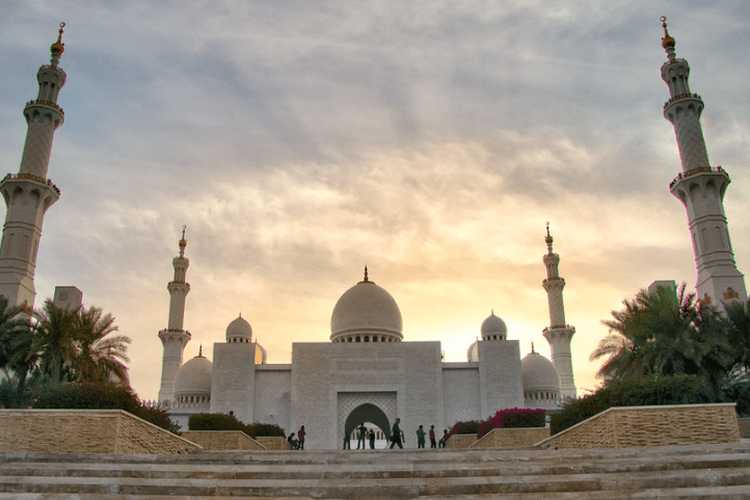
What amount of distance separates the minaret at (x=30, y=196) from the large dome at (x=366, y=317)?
46.3 ft

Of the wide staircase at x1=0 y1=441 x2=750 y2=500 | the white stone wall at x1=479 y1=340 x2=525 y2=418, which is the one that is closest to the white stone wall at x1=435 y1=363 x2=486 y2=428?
the white stone wall at x1=479 y1=340 x2=525 y2=418

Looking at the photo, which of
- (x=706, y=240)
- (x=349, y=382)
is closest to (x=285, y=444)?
(x=349, y=382)

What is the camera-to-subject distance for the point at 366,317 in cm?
Answer: 3275

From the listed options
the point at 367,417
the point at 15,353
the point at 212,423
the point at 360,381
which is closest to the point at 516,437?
the point at 212,423

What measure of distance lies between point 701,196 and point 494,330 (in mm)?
11551

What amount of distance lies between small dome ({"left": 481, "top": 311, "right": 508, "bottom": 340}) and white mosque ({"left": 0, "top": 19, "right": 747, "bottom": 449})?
229 cm

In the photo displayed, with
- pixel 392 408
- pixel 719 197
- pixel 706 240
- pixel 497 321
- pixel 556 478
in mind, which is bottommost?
pixel 556 478

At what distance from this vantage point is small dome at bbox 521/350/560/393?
33.2 meters

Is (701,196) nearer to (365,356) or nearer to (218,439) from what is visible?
(365,356)

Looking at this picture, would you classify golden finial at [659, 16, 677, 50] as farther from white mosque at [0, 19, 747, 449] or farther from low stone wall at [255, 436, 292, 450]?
low stone wall at [255, 436, 292, 450]

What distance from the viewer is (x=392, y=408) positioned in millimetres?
30031

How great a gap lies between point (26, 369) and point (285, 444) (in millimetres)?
8928

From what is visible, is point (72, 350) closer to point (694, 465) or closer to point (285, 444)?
point (285, 444)

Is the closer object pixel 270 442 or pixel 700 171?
pixel 270 442
